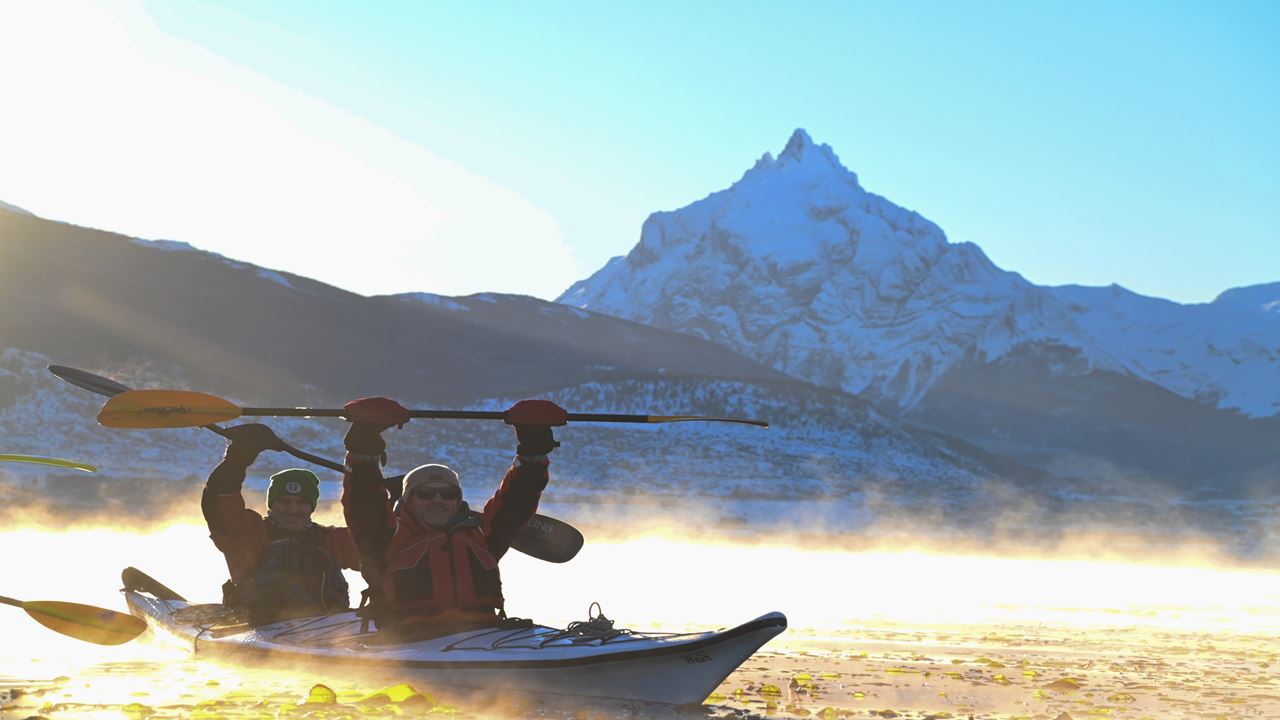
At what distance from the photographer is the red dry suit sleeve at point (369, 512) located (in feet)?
48.7

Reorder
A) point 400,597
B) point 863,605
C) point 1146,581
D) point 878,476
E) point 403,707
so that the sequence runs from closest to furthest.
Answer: point 403,707
point 400,597
point 863,605
point 1146,581
point 878,476

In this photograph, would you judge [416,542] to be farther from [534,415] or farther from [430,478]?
[534,415]

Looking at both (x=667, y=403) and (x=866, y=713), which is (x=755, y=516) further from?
(x=866, y=713)

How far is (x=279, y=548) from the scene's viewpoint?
58.9 feet

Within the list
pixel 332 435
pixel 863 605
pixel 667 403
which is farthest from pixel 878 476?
pixel 863 605

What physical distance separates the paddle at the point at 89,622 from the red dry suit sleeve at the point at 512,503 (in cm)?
392

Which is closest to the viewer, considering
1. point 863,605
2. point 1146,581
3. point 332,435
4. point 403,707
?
point 403,707

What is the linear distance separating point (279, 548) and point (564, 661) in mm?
5629

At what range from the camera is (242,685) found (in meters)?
15.7

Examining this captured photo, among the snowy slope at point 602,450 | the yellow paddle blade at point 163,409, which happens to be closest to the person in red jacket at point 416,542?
the yellow paddle blade at point 163,409

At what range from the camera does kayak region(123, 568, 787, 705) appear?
545 inches

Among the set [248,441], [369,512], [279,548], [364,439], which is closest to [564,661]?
[369,512]

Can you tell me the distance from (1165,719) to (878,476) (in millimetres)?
137895

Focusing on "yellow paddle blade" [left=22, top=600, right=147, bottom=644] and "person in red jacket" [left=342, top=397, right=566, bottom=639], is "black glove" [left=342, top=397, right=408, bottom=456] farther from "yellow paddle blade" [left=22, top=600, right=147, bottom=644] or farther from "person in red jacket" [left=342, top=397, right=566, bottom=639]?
"yellow paddle blade" [left=22, top=600, right=147, bottom=644]
